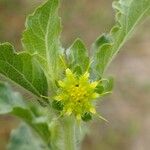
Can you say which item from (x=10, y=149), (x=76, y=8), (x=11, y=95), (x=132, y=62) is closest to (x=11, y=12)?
(x=76, y=8)

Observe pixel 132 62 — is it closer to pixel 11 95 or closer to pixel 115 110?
pixel 115 110

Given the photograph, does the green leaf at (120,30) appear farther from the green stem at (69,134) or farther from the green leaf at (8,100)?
the green leaf at (8,100)

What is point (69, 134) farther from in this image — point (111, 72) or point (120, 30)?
point (111, 72)

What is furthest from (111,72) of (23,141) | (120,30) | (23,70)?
(23,70)

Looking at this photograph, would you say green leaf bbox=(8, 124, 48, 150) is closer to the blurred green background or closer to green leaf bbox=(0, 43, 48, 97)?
green leaf bbox=(0, 43, 48, 97)

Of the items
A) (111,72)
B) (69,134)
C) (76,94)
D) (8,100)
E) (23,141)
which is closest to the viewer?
(76,94)

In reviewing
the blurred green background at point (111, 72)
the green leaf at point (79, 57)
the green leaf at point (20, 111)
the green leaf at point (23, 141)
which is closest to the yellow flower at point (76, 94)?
the green leaf at point (79, 57)
